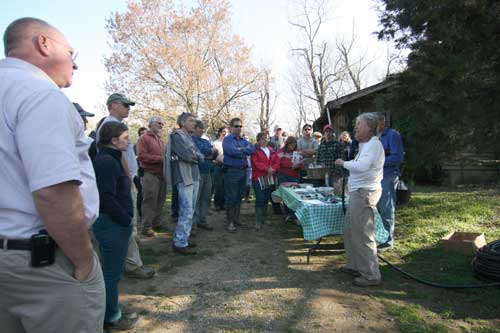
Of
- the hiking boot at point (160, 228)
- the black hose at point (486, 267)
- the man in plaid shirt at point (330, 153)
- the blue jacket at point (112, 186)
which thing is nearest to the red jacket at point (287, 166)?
the man in plaid shirt at point (330, 153)

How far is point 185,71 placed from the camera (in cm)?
2183

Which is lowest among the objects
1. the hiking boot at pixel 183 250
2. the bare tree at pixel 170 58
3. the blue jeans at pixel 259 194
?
the hiking boot at pixel 183 250

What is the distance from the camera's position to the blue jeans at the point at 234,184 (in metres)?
6.26

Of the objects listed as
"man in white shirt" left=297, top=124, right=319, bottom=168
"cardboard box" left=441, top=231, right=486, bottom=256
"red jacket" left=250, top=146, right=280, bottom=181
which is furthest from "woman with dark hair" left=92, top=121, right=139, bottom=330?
"man in white shirt" left=297, top=124, right=319, bottom=168

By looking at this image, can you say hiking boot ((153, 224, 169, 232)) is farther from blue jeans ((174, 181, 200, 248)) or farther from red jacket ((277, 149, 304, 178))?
red jacket ((277, 149, 304, 178))

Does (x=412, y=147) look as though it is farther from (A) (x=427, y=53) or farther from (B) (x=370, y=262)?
(B) (x=370, y=262)

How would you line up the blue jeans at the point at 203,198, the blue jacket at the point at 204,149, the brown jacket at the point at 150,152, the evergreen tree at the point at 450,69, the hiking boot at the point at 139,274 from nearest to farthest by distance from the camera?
the hiking boot at the point at 139,274, the evergreen tree at the point at 450,69, the brown jacket at the point at 150,152, the blue jacket at the point at 204,149, the blue jeans at the point at 203,198

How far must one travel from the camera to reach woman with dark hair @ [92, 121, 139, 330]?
2611 millimetres

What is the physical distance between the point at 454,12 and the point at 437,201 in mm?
5133

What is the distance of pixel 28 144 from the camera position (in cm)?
122

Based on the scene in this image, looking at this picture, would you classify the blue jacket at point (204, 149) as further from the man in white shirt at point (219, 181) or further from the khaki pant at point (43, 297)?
the khaki pant at point (43, 297)

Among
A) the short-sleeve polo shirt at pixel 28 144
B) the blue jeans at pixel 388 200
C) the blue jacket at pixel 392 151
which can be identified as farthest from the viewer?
the blue jeans at pixel 388 200

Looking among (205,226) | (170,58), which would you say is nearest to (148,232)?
(205,226)

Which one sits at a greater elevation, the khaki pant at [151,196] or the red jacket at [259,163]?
the red jacket at [259,163]
